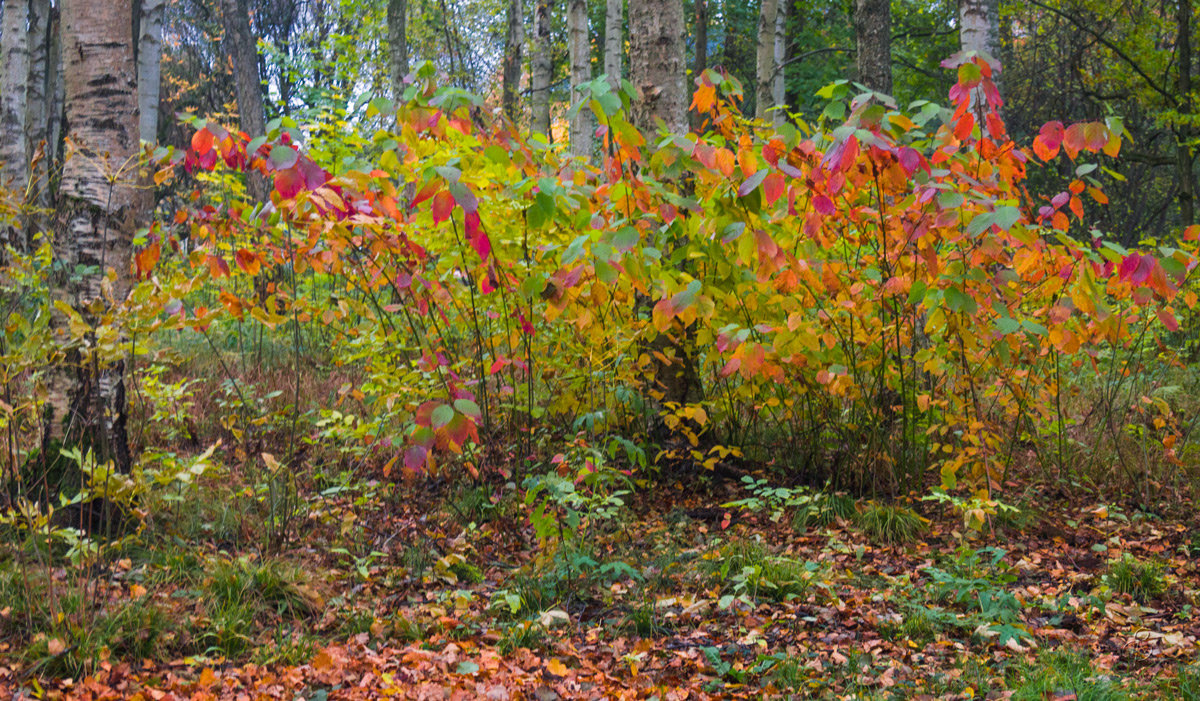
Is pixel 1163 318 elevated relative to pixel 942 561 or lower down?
elevated

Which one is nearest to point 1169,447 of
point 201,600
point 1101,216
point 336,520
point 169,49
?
point 336,520

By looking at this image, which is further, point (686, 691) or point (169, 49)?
point (169, 49)

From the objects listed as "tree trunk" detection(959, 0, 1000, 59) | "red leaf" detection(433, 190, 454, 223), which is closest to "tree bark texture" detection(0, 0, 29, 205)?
"red leaf" detection(433, 190, 454, 223)

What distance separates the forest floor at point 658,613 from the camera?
220 cm

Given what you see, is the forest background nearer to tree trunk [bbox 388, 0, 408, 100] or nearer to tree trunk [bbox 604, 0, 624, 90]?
tree trunk [bbox 604, 0, 624, 90]

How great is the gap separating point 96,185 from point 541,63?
7.90 meters

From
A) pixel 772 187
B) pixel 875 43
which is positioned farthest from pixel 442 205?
pixel 875 43

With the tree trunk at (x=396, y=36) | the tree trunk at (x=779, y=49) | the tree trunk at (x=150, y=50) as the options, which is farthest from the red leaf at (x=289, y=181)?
the tree trunk at (x=779, y=49)

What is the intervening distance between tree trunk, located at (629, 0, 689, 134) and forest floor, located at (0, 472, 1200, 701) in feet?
6.70

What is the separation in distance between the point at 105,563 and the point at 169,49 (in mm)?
17630

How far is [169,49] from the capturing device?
55.7 feet

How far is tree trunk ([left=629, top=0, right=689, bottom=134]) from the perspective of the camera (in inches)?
162

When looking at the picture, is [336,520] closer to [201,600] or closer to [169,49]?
[201,600]

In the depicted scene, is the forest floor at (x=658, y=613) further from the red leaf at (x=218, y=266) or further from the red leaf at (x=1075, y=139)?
the red leaf at (x=1075, y=139)
